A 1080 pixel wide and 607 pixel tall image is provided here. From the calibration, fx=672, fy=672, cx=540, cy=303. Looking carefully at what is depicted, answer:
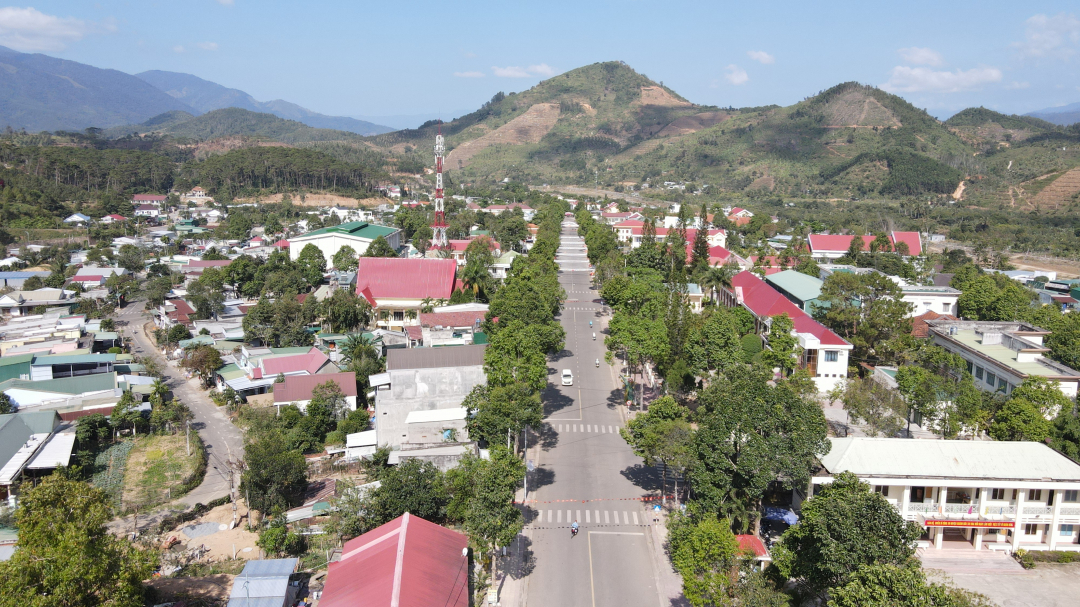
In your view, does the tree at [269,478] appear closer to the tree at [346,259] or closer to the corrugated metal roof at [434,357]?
the corrugated metal roof at [434,357]

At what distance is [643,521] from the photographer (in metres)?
19.5

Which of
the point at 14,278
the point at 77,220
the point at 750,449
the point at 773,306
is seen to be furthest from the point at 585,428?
the point at 77,220

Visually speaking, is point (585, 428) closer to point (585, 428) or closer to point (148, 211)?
point (585, 428)

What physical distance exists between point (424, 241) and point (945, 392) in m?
48.9

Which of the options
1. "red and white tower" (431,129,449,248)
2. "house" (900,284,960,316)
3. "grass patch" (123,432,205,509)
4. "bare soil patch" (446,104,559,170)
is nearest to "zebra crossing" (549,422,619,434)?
"grass patch" (123,432,205,509)

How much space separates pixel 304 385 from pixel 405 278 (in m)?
15.4

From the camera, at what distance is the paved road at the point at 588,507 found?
54.0ft

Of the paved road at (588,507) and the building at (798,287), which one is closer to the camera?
the paved road at (588,507)

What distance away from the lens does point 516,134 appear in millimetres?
183875

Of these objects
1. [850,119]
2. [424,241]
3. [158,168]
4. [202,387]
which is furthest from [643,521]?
[850,119]

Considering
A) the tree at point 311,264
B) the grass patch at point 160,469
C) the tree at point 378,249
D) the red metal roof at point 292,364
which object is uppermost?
the tree at point 378,249

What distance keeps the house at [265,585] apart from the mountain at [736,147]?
364ft

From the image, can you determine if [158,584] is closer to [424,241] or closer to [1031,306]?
[1031,306]

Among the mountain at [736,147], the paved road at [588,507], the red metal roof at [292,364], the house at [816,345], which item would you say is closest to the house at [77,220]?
the red metal roof at [292,364]
